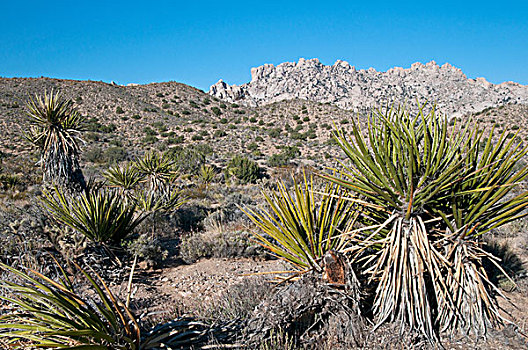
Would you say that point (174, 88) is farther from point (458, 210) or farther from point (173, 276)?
point (458, 210)

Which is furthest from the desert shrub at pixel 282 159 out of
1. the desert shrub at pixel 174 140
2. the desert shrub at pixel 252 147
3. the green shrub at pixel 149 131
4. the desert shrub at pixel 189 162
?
→ the green shrub at pixel 149 131

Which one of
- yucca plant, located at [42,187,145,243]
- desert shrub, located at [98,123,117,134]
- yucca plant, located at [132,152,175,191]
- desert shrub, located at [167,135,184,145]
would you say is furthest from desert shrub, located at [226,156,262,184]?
desert shrub, located at [98,123,117,134]

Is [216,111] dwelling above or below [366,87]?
below

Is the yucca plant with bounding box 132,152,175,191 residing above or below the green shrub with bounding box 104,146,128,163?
below

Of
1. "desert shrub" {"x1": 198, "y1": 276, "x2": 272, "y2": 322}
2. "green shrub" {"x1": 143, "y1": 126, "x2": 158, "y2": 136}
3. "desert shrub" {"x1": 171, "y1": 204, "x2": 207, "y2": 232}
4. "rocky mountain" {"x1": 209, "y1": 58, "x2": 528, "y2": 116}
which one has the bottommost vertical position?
"desert shrub" {"x1": 198, "y1": 276, "x2": 272, "y2": 322}

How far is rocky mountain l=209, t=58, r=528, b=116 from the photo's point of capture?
61.2m

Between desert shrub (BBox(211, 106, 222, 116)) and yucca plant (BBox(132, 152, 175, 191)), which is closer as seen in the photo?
yucca plant (BBox(132, 152, 175, 191))

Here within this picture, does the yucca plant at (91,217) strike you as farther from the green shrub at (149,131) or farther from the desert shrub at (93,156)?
the green shrub at (149,131)

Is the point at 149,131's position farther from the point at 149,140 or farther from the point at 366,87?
the point at 366,87

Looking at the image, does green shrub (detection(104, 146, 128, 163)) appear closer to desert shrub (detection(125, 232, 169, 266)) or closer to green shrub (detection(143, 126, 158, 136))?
green shrub (detection(143, 126, 158, 136))

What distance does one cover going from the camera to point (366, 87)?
7344cm

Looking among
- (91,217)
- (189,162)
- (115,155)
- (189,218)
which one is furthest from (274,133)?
(91,217)

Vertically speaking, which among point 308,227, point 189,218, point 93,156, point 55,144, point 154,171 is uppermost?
point 93,156

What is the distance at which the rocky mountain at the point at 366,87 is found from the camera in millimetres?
61250
